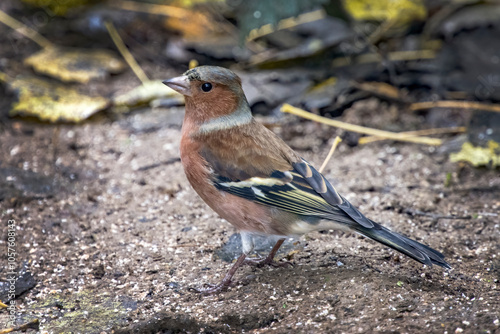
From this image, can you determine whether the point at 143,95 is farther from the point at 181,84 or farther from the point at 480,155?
the point at 480,155

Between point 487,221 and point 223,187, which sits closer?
point 223,187

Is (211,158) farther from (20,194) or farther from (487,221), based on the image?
(487,221)

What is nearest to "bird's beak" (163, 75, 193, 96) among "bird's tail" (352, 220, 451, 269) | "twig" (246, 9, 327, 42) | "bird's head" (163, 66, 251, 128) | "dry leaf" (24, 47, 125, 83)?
"bird's head" (163, 66, 251, 128)

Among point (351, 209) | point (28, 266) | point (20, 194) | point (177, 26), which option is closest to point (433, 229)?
point (351, 209)

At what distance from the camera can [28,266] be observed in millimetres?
3500

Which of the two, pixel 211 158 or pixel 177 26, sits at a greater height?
pixel 177 26

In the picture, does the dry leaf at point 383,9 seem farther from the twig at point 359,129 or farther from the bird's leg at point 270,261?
the bird's leg at point 270,261

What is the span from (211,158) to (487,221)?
1.99m

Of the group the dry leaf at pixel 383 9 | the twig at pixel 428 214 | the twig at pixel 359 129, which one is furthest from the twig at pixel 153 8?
the twig at pixel 428 214

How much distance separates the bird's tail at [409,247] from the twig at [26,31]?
4.54 metres

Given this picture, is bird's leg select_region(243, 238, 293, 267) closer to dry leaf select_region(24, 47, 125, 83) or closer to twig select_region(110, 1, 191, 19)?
dry leaf select_region(24, 47, 125, 83)

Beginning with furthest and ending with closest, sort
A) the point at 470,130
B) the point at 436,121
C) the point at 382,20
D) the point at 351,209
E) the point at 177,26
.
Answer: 1. the point at 177,26
2. the point at 382,20
3. the point at 436,121
4. the point at 470,130
5. the point at 351,209

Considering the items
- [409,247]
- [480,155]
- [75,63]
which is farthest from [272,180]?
[75,63]

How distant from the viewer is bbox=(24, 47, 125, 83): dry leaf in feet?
19.0
